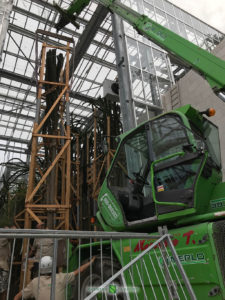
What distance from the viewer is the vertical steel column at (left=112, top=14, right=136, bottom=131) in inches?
313

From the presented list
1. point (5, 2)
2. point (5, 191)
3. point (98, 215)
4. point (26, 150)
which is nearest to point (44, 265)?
point (98, 215)

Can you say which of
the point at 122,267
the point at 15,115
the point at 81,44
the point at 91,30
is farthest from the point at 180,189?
the point at 15,115

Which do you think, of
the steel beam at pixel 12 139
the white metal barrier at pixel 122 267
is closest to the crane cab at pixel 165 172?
the white metal barrier at pixel 122 267

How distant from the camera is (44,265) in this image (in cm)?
312

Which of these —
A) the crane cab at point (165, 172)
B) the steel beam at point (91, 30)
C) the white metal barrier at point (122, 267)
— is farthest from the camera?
the steel beam at point (91, 30)

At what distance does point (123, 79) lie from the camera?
8.63 meters

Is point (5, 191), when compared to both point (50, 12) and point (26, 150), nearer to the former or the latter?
point (50, 12)

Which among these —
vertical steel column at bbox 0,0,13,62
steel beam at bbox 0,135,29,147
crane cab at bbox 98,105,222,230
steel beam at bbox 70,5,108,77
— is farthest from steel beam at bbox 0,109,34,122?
crane cab at bbox 98,105,222,230

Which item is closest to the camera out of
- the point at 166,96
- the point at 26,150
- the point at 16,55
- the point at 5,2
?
the point at 5,2

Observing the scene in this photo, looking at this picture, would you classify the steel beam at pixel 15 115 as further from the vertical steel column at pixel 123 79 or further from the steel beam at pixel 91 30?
the vertical steel column at pixel 123 79

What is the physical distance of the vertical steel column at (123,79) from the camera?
7.95 metres

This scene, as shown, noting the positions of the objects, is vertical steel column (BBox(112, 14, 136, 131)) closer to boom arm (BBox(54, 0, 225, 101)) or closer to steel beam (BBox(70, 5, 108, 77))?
steel beam (BBox(70, 5, 108, 77))

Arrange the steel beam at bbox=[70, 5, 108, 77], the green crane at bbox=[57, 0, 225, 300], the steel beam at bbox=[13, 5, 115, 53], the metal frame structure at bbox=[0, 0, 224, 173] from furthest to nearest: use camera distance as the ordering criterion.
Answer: the steel beam at bbox=[13, 5, 115, 53] → the metal frame structure at bbox=[0, 0, 224, 173] → the steel beam at bbox=[70, 5, 108, 77] → the green crane at bbox=[57, 0, 225, 300]

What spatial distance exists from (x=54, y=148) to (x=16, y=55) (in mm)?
11422
